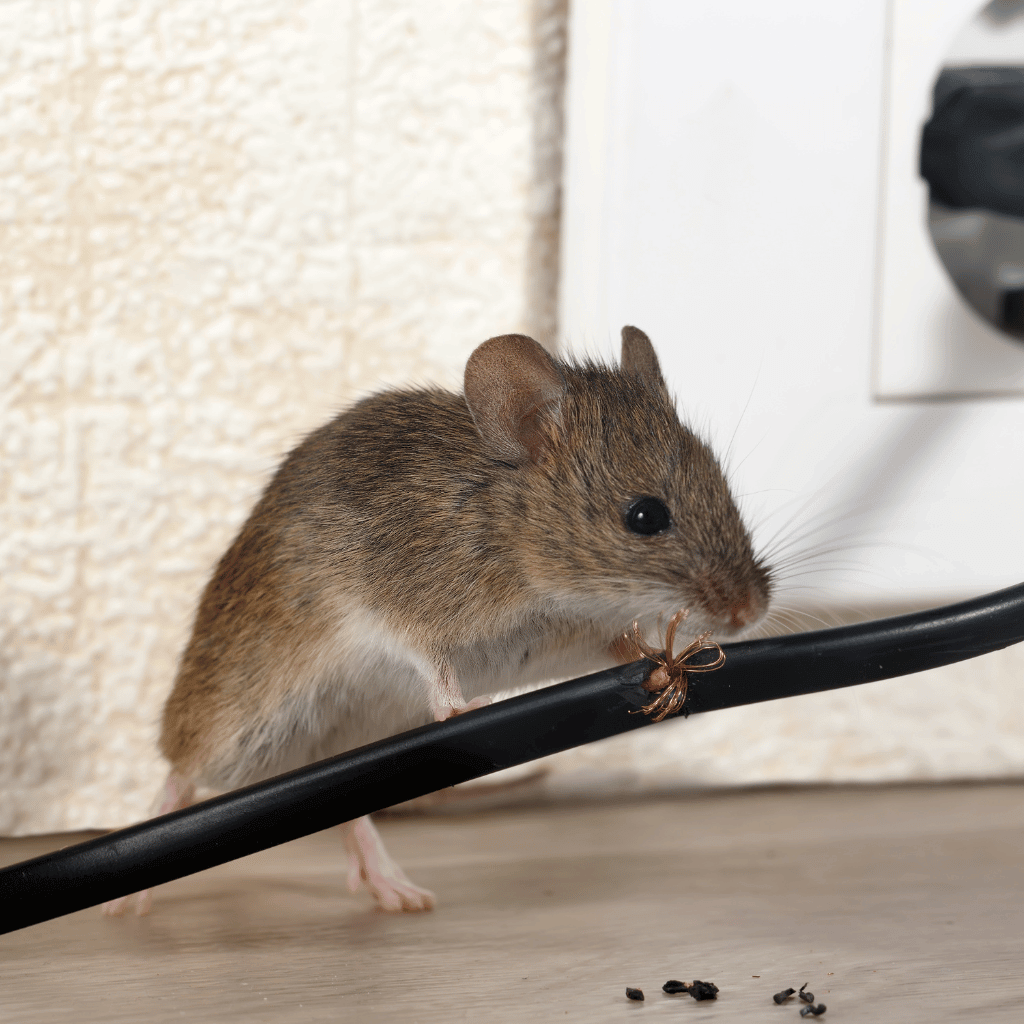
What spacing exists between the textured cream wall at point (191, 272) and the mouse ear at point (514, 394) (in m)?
0.33

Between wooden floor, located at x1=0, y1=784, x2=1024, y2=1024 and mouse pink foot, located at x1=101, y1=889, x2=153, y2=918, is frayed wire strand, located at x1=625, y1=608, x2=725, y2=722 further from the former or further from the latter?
mouse pink foot, located at x1=101, y1=889, x2=153, y2=918

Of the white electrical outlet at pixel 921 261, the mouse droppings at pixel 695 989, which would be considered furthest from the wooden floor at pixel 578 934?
the white electrical outlet at pixel 921 261

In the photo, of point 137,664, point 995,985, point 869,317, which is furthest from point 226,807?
point 869,317

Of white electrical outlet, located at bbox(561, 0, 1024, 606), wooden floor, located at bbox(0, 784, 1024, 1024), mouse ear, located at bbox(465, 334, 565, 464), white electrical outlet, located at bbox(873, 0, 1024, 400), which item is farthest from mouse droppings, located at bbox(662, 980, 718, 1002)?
white electrical outlet, located at bbox(873, 0, 1024, 400)

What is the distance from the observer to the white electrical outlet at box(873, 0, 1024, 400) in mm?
807

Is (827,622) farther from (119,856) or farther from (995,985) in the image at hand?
(119,856)

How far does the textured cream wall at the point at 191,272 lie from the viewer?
0.82 metres

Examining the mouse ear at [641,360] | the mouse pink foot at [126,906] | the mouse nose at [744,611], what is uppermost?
the mouse ear at [641,360]

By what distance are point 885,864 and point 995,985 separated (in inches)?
8.7

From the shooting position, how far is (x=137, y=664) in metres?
0.87

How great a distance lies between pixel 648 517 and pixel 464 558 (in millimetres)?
92

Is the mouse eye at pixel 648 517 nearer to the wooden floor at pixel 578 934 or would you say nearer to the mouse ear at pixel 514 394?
the mouse ear at pixel 514 394

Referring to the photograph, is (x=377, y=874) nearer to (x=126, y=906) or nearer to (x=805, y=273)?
(x=126, y=906)

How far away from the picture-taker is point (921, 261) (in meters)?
0.83
